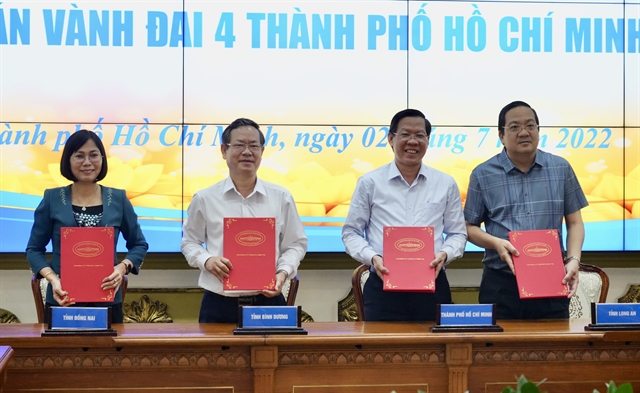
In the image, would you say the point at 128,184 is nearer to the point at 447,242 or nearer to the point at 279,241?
the point at 279,241

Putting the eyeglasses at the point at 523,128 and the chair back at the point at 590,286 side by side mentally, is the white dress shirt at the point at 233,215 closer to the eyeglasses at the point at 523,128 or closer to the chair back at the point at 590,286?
the eyeglasses at the point at 523,128

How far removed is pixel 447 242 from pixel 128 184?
192cm

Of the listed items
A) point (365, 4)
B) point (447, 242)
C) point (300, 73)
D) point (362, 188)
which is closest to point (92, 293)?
point (362, 188)

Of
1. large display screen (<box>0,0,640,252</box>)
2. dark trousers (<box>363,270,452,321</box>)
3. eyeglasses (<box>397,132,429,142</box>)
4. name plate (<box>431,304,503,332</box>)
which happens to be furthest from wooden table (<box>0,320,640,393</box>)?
large display screen (<box>0,0,640,252</box>)

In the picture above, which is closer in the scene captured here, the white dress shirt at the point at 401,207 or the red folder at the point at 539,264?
the red folder at the point at 539,264

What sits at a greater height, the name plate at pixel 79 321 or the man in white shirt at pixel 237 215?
the man in white shirt at pixel 237 215

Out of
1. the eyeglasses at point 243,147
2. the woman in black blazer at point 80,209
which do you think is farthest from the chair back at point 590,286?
the woman in black blazer at point 80,209

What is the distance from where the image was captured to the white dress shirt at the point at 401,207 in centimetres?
284

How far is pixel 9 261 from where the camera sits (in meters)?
3.90

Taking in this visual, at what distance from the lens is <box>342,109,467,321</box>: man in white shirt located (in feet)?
9.06

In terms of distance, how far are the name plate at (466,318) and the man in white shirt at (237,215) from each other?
591mm

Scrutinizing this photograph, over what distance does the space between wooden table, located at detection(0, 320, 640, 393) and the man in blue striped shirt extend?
395 millimetres

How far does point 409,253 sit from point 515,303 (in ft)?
1.74

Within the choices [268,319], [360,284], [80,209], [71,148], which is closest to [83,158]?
[71,148]
